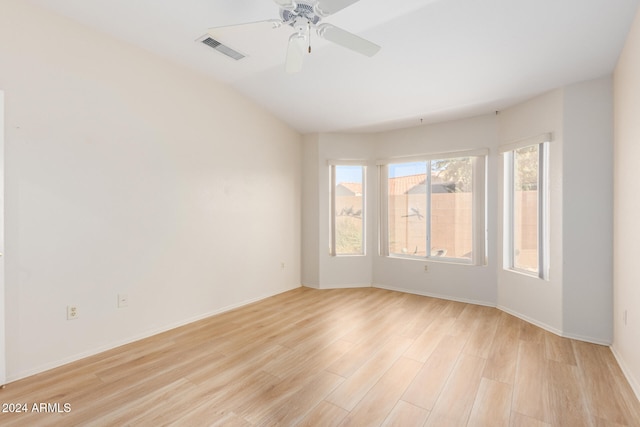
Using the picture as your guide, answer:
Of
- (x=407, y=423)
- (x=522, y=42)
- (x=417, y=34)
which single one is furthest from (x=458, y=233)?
(x=407, y=423)

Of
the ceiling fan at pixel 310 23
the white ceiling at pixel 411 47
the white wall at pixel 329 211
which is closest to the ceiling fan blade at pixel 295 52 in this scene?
the ceiling fan at pixel 310 23

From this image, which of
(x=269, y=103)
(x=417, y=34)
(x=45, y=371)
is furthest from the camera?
(x=269, y=103)

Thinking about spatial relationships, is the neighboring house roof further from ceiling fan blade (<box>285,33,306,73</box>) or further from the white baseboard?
ceiling fan blade (<box>285,33,306,73</box>)

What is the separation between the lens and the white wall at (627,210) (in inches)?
82.3

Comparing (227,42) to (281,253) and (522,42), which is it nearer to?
(522,42)

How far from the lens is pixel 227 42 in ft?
9.08

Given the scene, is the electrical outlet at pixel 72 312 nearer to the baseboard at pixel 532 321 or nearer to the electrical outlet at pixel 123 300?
the electrical outlet at pixel 123 300

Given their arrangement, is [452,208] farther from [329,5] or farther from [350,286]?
[329,5]

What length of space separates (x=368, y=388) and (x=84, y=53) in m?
3.60

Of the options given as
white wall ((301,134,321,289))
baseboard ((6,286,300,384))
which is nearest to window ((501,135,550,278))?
white wall ((301,134,321,289))

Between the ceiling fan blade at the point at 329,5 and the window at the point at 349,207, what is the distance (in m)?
3.17

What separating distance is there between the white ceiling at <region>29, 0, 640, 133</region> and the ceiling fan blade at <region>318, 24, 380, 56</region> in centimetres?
49

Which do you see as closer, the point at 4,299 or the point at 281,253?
the point at 4,299

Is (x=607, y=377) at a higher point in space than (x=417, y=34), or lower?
lower
